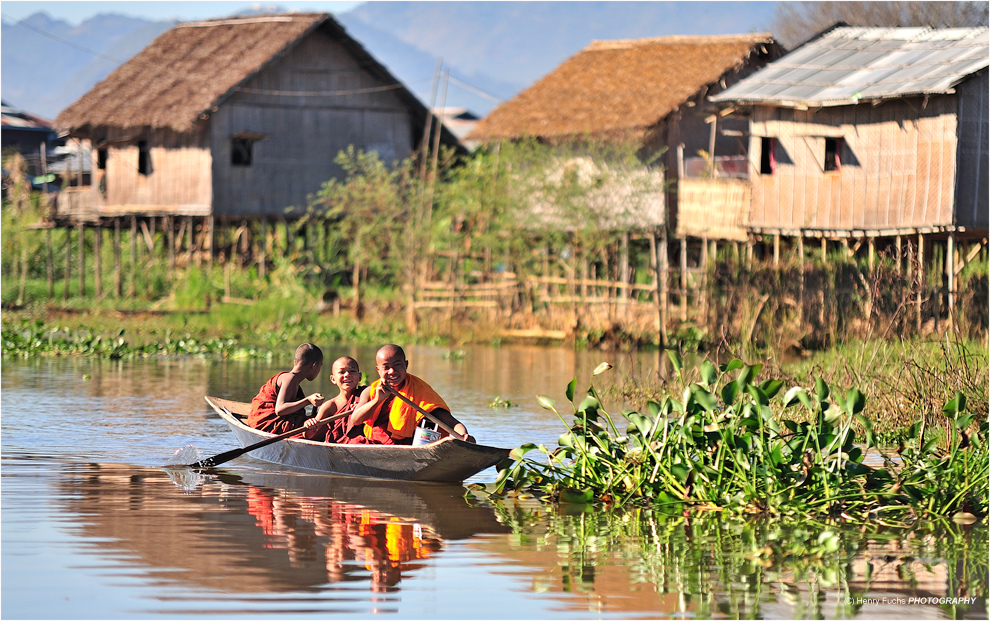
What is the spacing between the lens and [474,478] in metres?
10.6

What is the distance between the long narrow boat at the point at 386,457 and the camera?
30.9 feet

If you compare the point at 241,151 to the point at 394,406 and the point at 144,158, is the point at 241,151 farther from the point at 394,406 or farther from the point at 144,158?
the point at 394,406

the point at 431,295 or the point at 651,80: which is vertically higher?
the point at 651,80

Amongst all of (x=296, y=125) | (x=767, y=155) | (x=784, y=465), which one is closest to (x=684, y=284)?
(x=767, y=155)

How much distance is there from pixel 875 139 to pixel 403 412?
13617 mm

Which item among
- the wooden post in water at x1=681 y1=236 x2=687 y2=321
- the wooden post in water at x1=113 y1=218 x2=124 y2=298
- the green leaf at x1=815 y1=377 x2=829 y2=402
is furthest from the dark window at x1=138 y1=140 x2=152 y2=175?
the green leaf at x1=815 y1=377 x2=829 y2=402

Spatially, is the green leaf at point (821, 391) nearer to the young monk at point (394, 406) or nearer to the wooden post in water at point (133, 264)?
the young monk at point (394, 406)

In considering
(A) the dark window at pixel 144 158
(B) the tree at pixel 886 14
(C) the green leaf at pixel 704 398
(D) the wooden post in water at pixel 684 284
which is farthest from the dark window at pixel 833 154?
(A) the dark window at pixel 144 158

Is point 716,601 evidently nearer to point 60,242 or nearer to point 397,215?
point 397,215

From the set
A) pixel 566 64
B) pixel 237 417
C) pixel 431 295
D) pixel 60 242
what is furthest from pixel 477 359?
pixel 60 242

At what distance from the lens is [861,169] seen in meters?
21.4

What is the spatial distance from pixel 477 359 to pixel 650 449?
1177cm

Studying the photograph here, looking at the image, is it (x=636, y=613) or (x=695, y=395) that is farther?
(x=695, y=395)

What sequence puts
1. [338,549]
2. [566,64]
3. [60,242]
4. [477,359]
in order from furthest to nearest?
[60,242] → [566,64] → [477,359] → [338,549]
